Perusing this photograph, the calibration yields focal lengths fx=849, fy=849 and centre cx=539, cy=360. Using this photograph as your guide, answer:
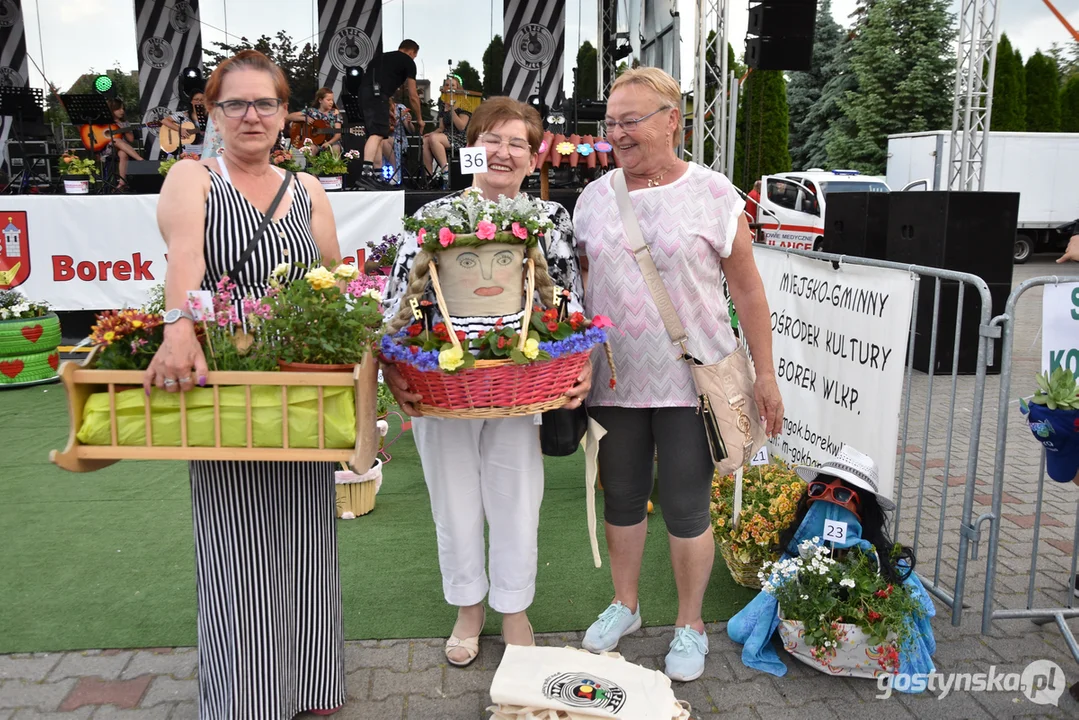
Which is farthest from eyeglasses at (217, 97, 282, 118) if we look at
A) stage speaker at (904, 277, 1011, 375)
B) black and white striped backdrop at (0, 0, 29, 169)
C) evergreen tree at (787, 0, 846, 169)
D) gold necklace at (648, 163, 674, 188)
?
evergreen tree at (787, 0, 846, 169)

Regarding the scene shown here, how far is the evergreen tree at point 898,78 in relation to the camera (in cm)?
2600

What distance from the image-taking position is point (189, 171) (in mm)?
2211

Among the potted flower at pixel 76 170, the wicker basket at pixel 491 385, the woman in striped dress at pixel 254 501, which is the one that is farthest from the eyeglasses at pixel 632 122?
the potted flower at pixel 76 170

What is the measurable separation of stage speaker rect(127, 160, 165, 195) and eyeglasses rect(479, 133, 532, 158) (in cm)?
777

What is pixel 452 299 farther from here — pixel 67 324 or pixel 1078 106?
pixel 1078 106

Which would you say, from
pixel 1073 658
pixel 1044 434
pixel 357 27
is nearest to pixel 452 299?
pixel 1044 434

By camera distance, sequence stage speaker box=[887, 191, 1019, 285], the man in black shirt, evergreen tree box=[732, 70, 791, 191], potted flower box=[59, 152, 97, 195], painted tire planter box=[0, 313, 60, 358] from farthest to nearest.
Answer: evergreen tree box=[732, 70, 791, 191] < the man in black shirt < potted flower box=[59, 152, 97, 195] < stage speaker box=[887, 191, 1019, 285] < painted tire planter box=[0, 313, 60, 358]

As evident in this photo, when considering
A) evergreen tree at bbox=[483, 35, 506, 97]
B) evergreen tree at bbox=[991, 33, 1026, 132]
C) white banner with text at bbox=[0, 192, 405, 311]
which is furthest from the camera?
evergreen tree at bbox=[991, 33, 1026, 132]

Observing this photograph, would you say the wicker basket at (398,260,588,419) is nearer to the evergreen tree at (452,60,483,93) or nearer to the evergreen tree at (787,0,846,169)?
the evergreen tree at (452,60,483,93)

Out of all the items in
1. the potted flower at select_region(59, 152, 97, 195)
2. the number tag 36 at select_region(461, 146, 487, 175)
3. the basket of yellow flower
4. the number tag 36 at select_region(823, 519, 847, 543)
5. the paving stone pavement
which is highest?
the potted flower at select_region(59, 152, 97, 195)

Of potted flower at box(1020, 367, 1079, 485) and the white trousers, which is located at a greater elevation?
potted flower at box(1020, 367, 1079, 485)

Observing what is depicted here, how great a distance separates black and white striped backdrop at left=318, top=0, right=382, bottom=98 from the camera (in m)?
16.3

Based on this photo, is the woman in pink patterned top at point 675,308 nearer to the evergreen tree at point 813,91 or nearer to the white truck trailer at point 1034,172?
the white truck trailer at point 1034,172

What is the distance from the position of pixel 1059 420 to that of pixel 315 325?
7.60ft
